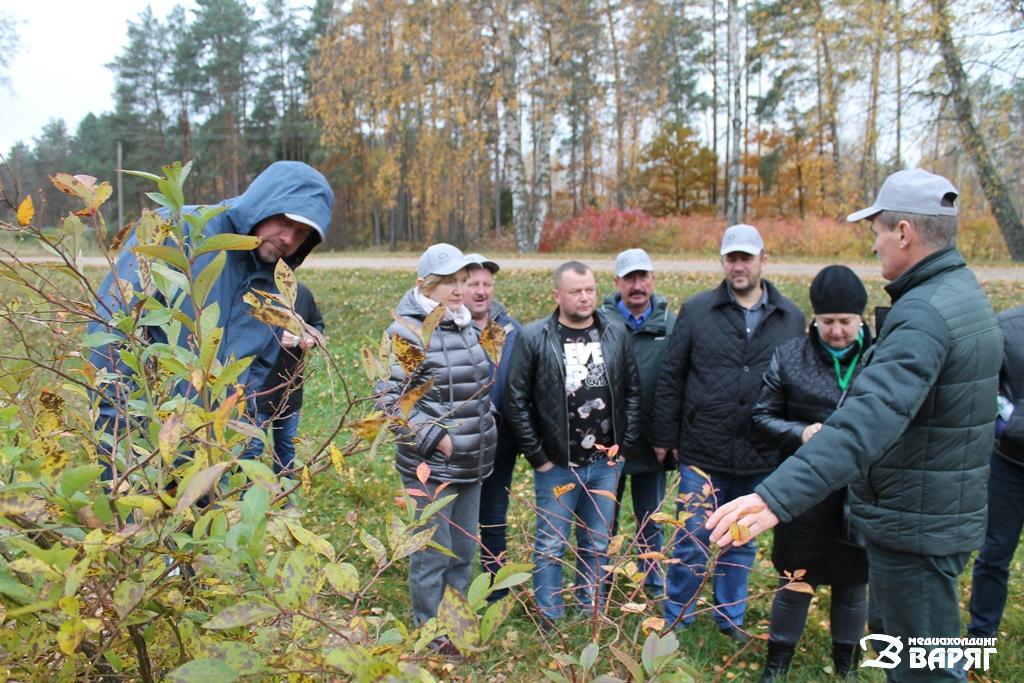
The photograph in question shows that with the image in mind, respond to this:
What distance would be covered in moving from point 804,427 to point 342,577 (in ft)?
8.38

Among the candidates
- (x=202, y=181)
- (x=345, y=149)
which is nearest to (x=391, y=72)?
(x=345, y=149)

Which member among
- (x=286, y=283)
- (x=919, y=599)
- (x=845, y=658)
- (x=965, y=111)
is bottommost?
(x=845, y=658)

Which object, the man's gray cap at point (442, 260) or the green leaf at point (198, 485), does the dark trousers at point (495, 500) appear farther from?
the green leaf at point (198, 485)

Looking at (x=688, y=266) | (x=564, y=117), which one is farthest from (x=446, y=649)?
(x=564, y=117)

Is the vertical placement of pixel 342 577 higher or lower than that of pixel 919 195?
lower

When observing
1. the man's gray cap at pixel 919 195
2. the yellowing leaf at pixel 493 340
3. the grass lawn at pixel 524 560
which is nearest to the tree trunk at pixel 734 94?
the grass lawn at pixel 524 560

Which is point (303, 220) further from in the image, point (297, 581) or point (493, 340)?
point (297, 581)

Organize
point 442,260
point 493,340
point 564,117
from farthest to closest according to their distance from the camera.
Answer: point 564,117, point 442,260, point 493,340

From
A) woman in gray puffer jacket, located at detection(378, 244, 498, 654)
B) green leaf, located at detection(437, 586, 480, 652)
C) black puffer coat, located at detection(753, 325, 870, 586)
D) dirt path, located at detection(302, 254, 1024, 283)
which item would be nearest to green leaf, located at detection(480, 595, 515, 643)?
green leaf, located at detection(437, 586, 480, 652)

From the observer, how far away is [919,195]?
2.19 m

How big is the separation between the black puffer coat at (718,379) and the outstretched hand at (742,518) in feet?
6.24

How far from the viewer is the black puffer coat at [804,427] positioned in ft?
9.66

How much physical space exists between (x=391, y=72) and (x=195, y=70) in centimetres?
1949

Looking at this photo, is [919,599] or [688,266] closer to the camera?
[919,599]
